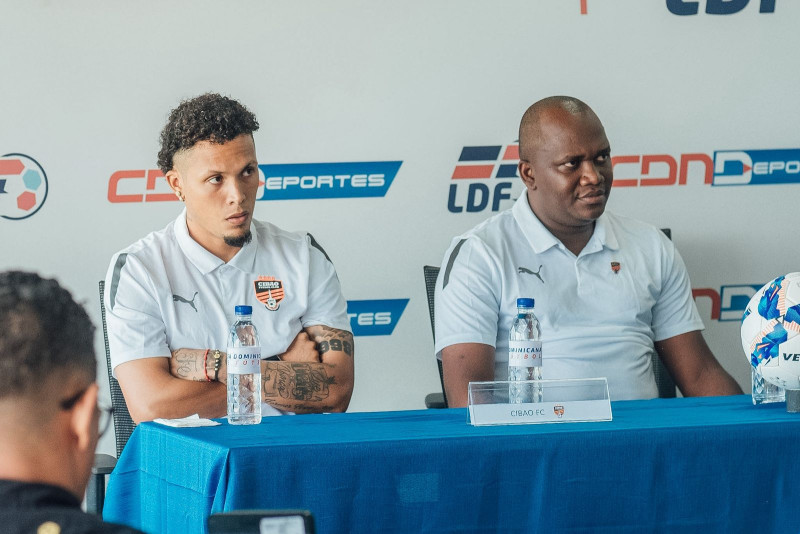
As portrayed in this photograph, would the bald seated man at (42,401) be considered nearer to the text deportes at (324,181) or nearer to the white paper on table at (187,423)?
the white paper on table at (187,423)

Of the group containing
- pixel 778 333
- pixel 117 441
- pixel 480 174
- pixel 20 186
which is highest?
pixel 480 174

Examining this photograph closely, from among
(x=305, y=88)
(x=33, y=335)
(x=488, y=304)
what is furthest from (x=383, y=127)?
(x=33, y=335)

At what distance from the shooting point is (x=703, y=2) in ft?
12.7

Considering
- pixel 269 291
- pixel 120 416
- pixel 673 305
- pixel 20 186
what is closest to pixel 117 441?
pixel 120 416

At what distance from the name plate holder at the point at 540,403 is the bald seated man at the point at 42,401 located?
44.6 inches

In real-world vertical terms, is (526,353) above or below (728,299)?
below

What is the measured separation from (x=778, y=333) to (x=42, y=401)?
1.55 meters

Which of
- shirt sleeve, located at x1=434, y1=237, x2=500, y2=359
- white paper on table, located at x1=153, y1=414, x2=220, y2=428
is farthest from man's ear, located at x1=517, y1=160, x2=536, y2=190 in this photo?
white paper on table, located at x1=153, y1=414, x2=220, y2=428

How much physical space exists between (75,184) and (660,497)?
233 centimetres

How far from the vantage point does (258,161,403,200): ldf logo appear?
3.63 m

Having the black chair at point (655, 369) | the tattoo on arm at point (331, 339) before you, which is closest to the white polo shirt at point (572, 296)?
the black chair at point (655, 369)

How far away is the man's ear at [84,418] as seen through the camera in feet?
3.22

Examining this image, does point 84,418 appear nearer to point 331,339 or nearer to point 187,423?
point 187,423

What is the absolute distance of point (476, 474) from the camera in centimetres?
189
